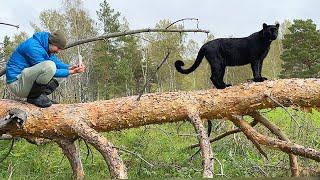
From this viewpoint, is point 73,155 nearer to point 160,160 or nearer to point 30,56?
point 30,56

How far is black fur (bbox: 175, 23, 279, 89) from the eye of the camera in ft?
18.8

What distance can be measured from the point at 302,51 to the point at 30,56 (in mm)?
25251

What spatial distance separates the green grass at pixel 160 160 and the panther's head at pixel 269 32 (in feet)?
3.09

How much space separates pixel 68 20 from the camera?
30.7 m

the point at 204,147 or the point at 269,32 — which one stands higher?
the point at 269,32

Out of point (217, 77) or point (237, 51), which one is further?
point (237, 51)

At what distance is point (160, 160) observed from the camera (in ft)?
24.5

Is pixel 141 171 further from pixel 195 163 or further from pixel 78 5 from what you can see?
pixel 78 5

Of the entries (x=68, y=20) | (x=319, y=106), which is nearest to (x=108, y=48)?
(x=68, y=20)

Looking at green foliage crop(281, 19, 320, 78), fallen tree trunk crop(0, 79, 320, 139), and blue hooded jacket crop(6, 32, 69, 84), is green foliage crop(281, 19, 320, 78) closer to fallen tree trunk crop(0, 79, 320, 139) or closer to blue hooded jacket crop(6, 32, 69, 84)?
fallen tree trunk crop(0, 79, 320, 139)

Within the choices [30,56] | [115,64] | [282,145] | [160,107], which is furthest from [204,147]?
[115,64]

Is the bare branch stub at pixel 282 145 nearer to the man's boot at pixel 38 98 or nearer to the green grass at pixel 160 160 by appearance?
the green grass at pixel 160 160

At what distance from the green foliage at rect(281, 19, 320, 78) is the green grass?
20353 millimetres

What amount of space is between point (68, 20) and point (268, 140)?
88.7 feet
